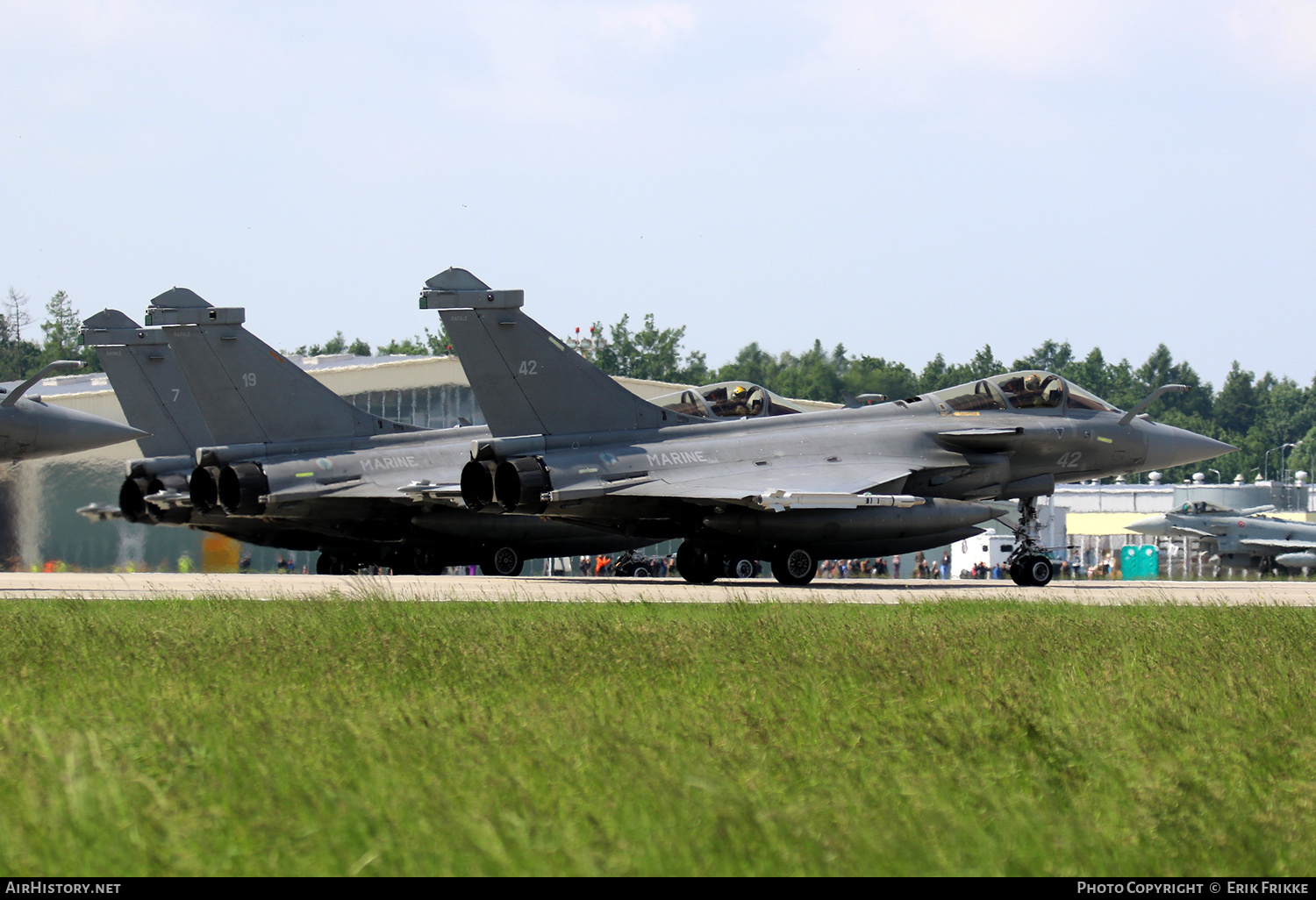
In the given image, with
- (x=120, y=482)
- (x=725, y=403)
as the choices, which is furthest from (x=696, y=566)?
(x=120, y=482)

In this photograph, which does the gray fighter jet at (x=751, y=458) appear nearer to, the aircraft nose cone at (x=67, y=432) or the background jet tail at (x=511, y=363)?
the background jet tail at (x=511, y=363)

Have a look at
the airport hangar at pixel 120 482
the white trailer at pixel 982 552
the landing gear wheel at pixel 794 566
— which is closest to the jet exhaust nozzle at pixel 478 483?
the landing gear wheel at pixel 794 566

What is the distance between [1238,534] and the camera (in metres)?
45.5

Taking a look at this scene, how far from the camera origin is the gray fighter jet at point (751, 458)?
20.9 metres

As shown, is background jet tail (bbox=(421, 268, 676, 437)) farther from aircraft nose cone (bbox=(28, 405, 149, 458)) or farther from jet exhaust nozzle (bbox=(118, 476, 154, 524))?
jet exhaust nozzle (bbox=(118, 476, 154, 524))

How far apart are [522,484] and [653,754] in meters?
14.8

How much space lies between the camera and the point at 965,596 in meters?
18.1

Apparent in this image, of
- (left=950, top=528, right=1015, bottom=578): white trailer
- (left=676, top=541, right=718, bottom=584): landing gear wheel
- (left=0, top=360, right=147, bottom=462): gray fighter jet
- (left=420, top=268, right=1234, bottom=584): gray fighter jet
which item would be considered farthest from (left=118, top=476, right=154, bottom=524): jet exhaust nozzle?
(left=950, top=528, right=1015, bottom=578): white trailer

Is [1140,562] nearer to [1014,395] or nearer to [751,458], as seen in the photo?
[1014,395]

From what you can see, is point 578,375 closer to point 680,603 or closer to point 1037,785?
point 680,603

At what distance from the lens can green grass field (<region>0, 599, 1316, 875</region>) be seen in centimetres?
437

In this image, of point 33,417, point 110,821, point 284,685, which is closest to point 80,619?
point 284,685

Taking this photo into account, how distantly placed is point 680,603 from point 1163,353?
148m
